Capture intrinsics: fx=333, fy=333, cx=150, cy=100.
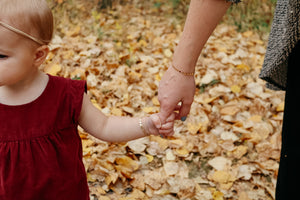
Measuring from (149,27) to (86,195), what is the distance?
3.27 m

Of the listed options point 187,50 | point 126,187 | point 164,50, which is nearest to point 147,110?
point 126,187

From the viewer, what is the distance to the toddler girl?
1.16m

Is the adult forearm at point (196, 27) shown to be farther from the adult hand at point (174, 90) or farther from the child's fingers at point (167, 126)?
the child's fingers at point (167, 126)

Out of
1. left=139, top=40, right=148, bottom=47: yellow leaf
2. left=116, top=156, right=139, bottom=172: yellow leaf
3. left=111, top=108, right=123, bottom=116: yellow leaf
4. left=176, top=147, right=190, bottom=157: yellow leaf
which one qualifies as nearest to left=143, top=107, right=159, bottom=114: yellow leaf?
left=111, top=108, right=123, bottom=116: yellow leaf

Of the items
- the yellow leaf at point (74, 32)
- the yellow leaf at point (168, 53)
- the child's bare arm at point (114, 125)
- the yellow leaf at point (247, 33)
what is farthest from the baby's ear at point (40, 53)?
the yellow leaf at point (247, 33)

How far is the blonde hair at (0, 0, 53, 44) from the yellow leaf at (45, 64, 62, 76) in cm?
207

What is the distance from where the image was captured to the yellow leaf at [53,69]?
3215 millimetres

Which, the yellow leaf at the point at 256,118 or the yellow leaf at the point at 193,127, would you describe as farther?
the yellow leaf at the point at 256,118

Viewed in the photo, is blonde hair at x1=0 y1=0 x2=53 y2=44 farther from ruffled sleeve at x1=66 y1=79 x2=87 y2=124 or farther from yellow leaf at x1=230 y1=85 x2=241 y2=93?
yellow leaf at x1=230 y1=85 x2=241 y2=93

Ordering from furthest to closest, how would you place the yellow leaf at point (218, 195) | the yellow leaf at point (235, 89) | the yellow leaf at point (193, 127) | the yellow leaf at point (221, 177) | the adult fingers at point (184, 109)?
the yellow leaf at point (235, 89), the yellow leaf at point (193, 127), the yellow leaf at point (221, 177), the yellow leaf at point (218, 195), the adult fingers at point (184, 109)

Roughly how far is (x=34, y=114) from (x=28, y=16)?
375mm

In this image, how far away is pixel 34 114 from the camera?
130 cm

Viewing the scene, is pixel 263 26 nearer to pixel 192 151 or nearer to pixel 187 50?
pixel 192 151

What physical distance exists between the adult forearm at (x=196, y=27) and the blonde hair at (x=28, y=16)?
1.70ft
